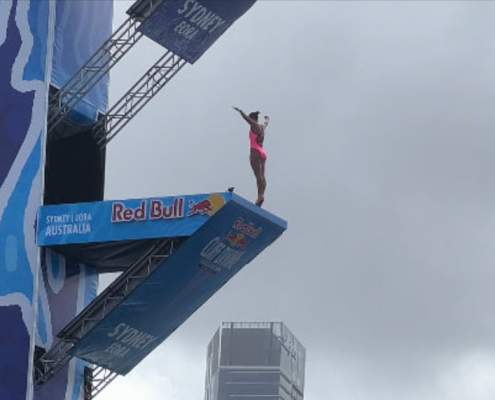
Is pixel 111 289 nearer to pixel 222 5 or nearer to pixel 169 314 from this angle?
pixel 169 314

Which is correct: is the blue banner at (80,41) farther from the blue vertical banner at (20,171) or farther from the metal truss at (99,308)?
the metal truss at (99,308)

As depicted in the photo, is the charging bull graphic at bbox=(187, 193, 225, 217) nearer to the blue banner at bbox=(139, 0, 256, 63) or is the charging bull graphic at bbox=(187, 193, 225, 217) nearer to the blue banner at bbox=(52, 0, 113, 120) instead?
the blue banner at bbox=(139, 0, 256, 63)

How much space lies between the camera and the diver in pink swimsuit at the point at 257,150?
57781 mm

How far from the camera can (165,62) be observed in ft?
206

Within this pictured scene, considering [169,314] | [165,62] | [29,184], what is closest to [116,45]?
[165,62]

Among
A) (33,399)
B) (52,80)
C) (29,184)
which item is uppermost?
(52,80)

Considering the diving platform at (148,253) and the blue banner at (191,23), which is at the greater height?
the blue banner at (191,23)

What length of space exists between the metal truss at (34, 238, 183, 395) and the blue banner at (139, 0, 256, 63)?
323 inches

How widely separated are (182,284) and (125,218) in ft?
9.80

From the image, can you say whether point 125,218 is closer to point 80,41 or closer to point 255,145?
point 255,145

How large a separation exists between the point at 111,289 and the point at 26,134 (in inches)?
268

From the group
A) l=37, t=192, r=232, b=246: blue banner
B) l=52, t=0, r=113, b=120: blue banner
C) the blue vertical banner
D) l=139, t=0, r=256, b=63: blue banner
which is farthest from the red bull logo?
l=52, t=0, r=113, b=120: blue banner

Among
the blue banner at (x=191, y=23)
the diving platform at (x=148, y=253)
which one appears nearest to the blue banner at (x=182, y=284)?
the diving platform at (x=148, y=253)

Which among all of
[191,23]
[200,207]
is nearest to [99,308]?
[200,207]
